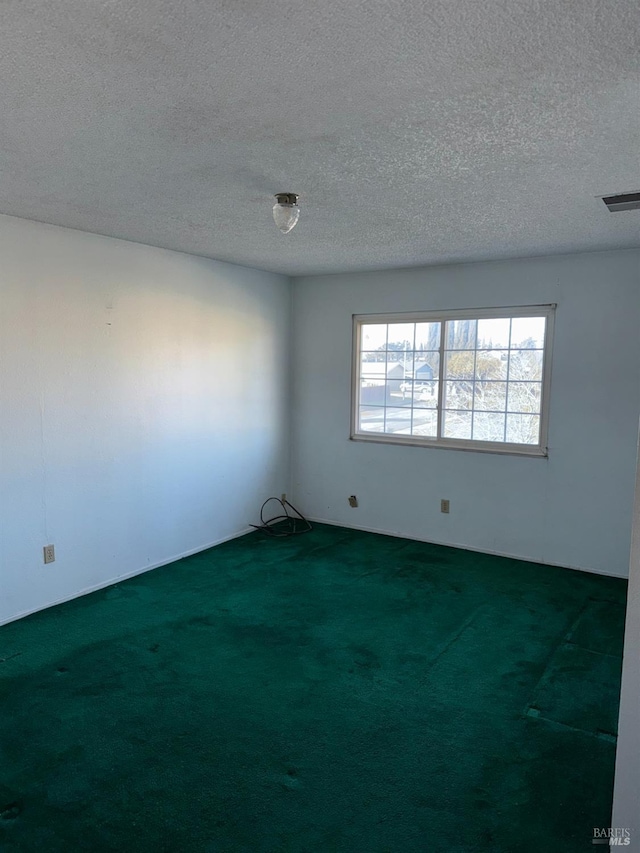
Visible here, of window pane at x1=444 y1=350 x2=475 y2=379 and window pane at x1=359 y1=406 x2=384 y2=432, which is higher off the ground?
window pane at x1=444 y1=350 x2=475 y2=379

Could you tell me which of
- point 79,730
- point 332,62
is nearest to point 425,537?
point 79,730

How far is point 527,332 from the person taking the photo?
4.72 metres

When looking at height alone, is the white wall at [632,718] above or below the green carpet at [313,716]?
above

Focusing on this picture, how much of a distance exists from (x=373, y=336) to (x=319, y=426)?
3.38ft

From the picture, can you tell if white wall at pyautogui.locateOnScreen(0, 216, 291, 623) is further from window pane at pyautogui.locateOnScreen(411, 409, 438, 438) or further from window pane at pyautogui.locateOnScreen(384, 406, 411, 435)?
window pane at pyautogui.locateOnScreen(411, 409, 438, 438)

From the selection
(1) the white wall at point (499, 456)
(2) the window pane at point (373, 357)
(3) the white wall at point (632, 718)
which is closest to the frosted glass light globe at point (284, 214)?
(3) the white wall at point (632, 718)

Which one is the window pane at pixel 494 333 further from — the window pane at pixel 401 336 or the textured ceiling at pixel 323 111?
the textured ceiling at pixel 323 111

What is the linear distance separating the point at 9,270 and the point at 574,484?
4.19 m

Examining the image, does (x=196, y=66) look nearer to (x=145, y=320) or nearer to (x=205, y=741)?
(x=205, y=741)

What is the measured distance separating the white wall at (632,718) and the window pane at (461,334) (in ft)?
11.4

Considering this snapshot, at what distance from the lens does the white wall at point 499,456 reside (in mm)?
4359

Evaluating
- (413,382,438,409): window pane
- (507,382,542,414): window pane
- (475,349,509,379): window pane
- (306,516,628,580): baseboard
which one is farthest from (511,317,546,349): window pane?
(306,516,628,580): baseboard

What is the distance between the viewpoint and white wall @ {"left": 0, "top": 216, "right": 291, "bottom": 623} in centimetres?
358

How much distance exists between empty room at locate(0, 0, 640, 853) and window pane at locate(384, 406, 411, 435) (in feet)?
0.09
